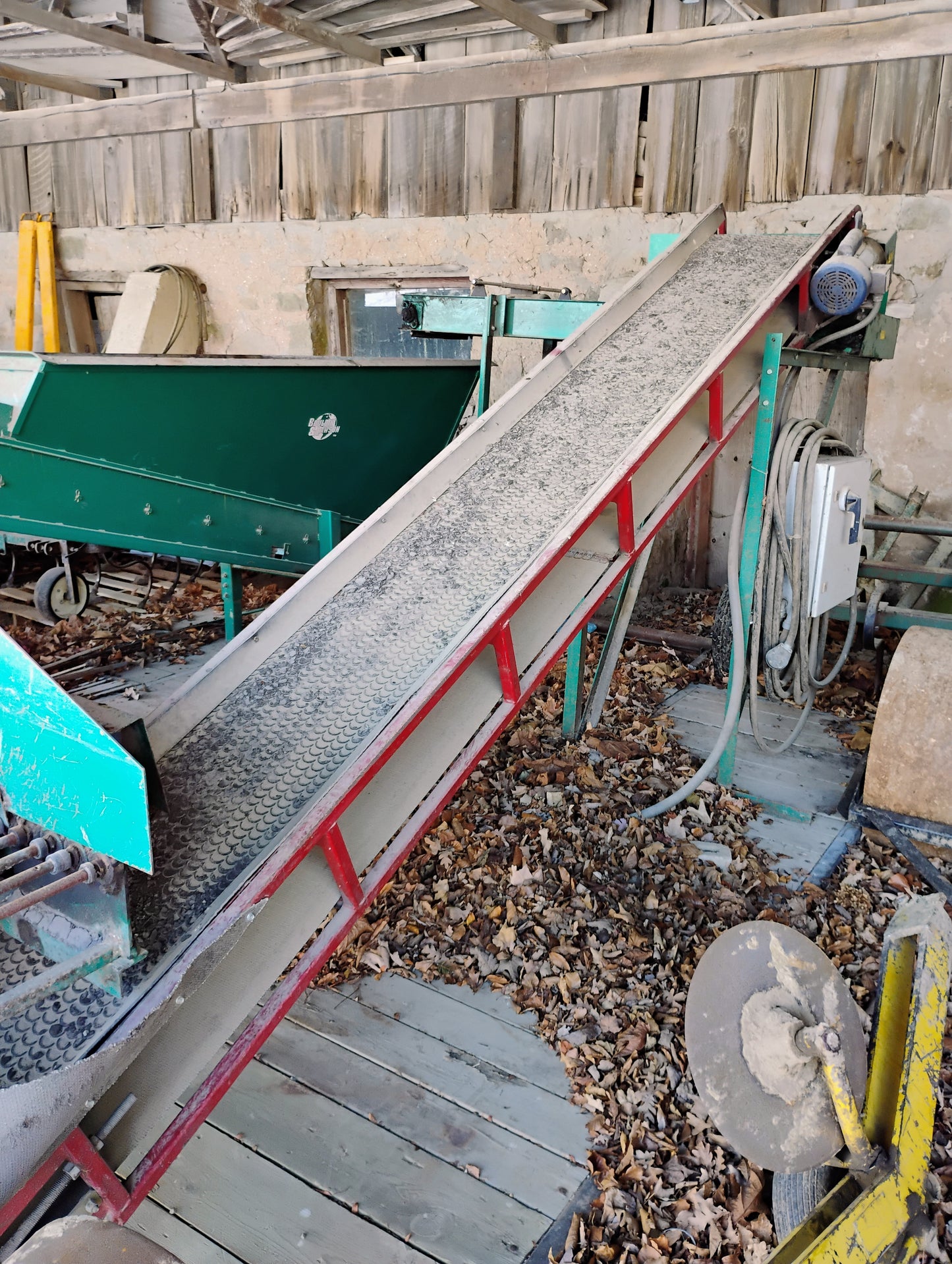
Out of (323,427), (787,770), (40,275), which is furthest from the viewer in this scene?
(40,275)

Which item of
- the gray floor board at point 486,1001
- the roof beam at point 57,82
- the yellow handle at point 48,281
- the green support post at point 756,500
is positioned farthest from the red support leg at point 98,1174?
the yellow handle at point 48,281

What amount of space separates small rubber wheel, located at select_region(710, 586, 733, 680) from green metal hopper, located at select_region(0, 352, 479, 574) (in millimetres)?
2375

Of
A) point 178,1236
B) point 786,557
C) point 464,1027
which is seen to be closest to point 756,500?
point 786,557

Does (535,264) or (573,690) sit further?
(535,264)

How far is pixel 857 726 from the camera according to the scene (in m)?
5.01

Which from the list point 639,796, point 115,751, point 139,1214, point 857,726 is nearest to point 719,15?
point 857,726

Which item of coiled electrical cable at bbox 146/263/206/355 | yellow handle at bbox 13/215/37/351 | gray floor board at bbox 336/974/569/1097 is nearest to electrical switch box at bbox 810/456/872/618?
gray floor board at bbox 336/974/569/1097

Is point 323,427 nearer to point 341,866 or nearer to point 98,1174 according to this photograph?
point 341,866

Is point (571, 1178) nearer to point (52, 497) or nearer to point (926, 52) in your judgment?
point (52, 497)

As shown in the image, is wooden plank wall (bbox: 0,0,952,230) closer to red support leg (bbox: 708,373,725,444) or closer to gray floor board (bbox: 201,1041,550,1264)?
red support leg (bbox: 708,373,725,444)

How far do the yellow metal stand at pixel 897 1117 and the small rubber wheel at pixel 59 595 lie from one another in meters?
5.90

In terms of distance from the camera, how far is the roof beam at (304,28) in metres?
5.36

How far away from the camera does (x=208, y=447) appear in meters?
5.35

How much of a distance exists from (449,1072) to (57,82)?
352 inches
